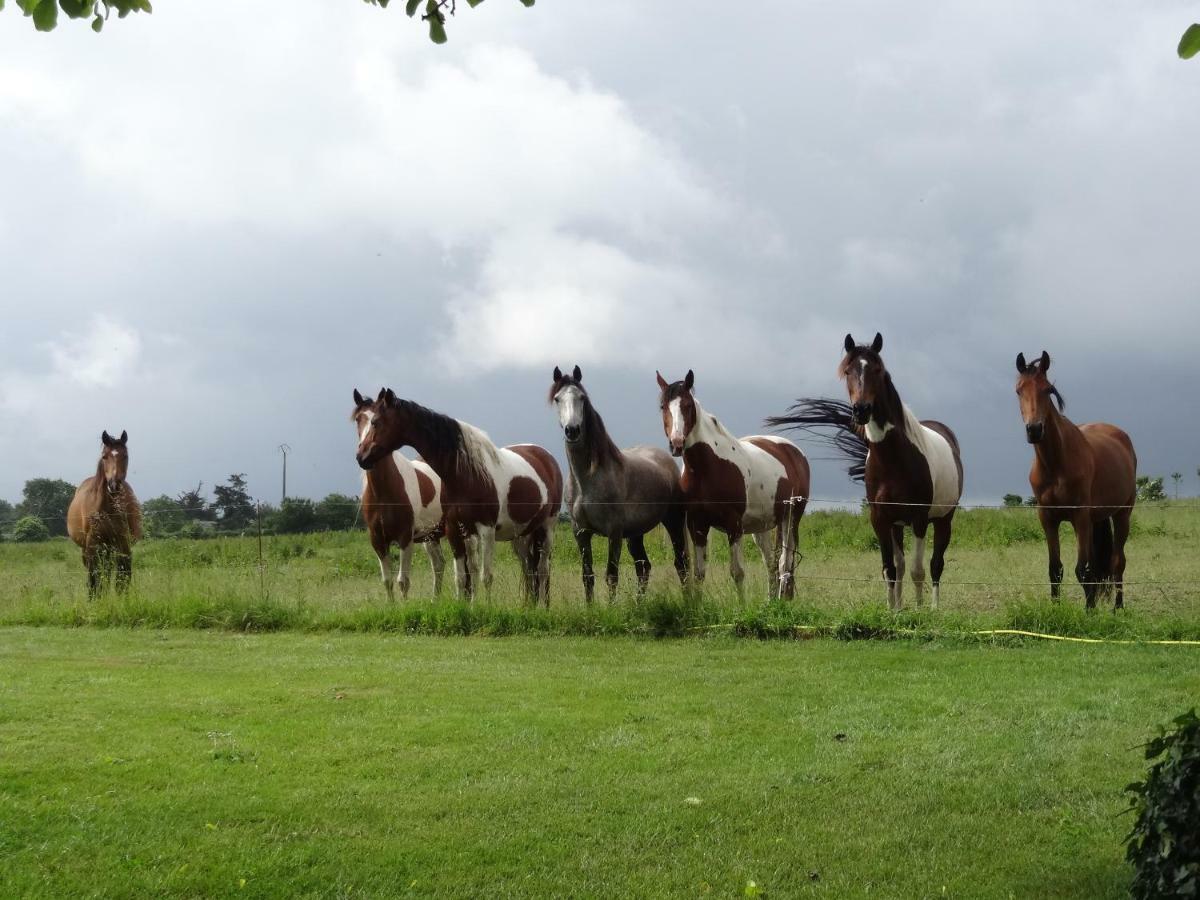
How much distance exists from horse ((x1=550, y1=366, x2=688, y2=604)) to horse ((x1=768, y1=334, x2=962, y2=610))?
177cm

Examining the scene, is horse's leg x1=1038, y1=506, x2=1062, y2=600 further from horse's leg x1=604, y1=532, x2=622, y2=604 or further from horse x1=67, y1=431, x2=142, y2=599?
horse x1=67, y1=431, x2=142, y2=599

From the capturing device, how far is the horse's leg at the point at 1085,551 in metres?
8.82

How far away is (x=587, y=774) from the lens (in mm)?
4754

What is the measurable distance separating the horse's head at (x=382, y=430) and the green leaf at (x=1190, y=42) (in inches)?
317

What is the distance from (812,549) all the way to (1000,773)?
13.2 meters

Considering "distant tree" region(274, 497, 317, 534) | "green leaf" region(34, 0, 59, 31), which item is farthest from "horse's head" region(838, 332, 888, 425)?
"distant tree" region(274, 497, 317, 534)

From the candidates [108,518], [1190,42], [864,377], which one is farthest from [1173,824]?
[108,518]

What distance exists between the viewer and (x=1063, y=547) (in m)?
15.9

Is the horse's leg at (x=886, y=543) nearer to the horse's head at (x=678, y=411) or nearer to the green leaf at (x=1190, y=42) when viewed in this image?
the horse's head at (x=678, y=411)

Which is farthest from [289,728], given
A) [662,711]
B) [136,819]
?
[662,711]

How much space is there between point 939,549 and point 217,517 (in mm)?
9647

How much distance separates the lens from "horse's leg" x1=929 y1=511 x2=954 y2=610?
9234 millimetres

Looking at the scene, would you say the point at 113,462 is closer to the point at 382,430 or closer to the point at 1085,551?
the point at 382,430

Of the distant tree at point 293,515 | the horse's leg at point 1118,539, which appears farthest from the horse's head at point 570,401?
the distant tree at point 293,515
